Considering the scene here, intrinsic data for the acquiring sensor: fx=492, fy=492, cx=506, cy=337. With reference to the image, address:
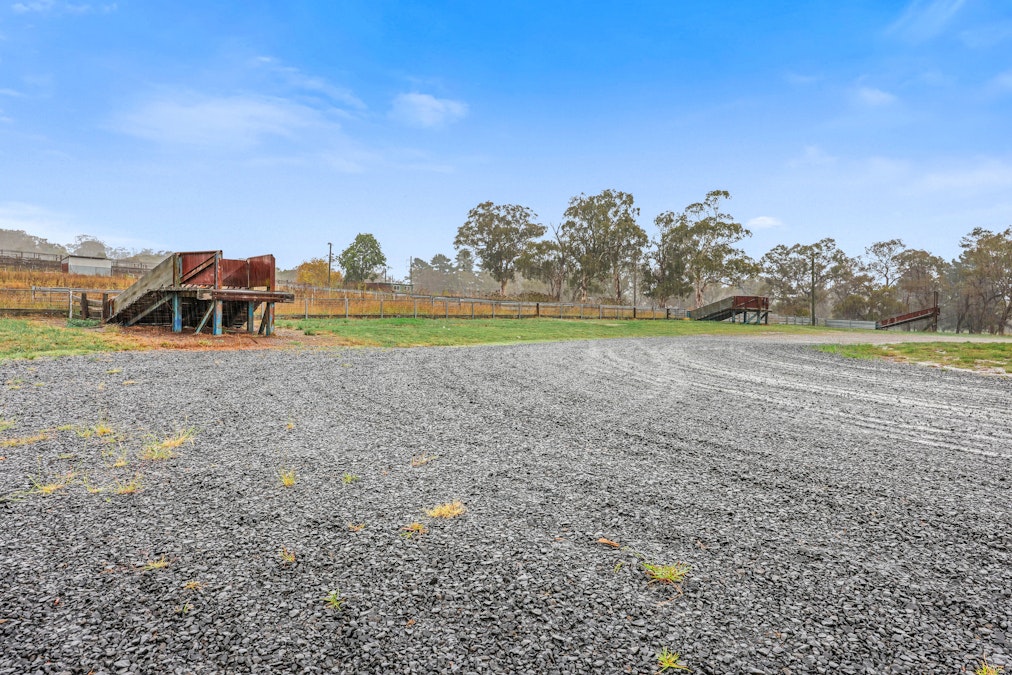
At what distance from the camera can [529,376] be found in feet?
26.4

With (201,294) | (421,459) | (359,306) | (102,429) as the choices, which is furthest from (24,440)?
(359,306)

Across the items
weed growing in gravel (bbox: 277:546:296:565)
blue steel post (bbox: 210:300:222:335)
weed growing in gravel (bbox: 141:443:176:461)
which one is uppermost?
blue steel post (bbox: 210:300:222:335)

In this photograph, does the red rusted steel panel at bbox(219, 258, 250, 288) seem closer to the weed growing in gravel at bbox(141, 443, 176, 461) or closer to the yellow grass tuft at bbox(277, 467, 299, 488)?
the weed growing in gravel at bbox(141, 443, 176, 461)

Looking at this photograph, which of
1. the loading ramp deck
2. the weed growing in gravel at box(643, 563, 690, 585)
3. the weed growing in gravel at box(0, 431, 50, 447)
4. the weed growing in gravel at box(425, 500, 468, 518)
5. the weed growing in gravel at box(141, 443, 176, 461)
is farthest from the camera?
the loading ramp deck

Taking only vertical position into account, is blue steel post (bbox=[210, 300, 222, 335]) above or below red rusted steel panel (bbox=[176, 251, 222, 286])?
below

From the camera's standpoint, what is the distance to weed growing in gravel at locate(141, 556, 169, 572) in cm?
224

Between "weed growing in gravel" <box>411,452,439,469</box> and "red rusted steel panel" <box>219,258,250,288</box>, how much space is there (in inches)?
447

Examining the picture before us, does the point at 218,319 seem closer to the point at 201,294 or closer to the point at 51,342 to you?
the point at 201,294

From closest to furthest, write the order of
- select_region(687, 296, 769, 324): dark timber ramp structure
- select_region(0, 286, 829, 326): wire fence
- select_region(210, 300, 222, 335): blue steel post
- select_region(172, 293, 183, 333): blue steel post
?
select_region(210, 300, 222, 335): blue steel post, select_region(172, 293, 183, 333): blue steel post, select_region(0, 286, 829, 326): wire fence, select_region(687, 296, 769, 324): dark timber ramp structure

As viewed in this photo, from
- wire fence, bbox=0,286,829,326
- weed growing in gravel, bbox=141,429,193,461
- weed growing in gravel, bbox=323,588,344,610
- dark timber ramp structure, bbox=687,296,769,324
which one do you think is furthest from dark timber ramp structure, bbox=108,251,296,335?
dark timber ramp structure, bbox=687,296,769,324

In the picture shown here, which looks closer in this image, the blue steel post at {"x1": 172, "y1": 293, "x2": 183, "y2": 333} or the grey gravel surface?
the grey gravel surface

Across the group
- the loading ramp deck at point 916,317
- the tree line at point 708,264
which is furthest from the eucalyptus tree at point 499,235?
the loading ramp deck at point 916,317

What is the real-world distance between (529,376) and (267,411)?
4.06 meters

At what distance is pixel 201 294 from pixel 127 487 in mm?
10343
